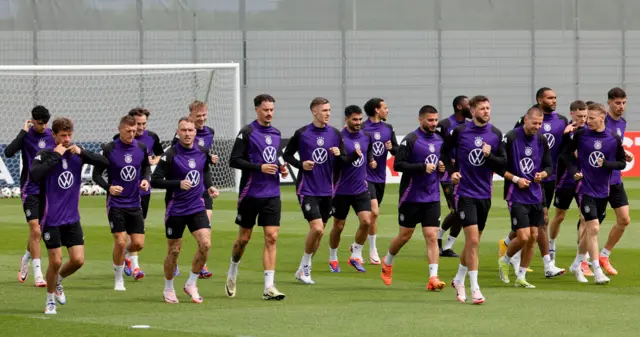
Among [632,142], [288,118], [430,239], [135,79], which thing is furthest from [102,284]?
[632,142]

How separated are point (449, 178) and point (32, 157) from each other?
19.1ft

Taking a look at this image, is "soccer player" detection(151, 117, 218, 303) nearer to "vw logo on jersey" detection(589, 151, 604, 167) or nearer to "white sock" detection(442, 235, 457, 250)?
"vw logo on jersey" detection(589, 151, 604, 167)

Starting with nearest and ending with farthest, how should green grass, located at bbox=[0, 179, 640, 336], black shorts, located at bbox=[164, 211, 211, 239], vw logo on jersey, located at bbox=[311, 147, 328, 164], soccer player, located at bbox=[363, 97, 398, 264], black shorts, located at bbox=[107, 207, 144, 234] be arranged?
1. green grass, located at bbox=[0, 179, 640, 336]
2. black shorts, located at bbox=[164, 211, 211, 239]
3. black shorts, located at bbox=[107, 207, 144, 234]
4. vw logo on jersey, located at bbox=[311, 147, 328, 164]
5. soccer player, located at bbox=[363, 97, 398, 264]

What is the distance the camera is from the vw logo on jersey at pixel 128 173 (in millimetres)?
14508

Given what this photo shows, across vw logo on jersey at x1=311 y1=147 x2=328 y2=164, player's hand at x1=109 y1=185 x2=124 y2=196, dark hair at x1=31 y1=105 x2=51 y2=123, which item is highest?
dark hair at x1=31 y1=105 x2=51 y2=123

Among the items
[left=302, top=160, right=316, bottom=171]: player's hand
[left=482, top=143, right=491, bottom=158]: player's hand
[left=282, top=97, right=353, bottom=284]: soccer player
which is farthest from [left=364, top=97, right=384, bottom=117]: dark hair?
[left=482, top=143, right=491, bottom=158]: player's hand

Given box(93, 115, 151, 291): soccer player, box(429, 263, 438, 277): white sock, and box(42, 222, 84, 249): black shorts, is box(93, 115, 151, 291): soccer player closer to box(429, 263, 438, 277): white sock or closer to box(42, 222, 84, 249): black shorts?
box(42, 222, 84, 249): black shorts

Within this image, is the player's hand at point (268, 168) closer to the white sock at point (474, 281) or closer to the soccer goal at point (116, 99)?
the white sock at point (474, 281)

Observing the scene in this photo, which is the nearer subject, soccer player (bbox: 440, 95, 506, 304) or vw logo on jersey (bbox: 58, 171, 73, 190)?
vw logo on jersey (bbox: 58, 171, 73, 190)

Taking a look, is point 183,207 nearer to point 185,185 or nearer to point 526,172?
point 185,185

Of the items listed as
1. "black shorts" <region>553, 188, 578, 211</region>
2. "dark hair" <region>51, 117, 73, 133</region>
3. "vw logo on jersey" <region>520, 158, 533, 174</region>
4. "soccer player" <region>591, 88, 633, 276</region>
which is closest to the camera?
"dark hair" <region>51, 117, 73, 133</region>

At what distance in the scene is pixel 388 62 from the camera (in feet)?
127

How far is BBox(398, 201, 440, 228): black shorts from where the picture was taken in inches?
567

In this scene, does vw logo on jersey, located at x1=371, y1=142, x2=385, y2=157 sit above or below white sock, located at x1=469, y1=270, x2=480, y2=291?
above
